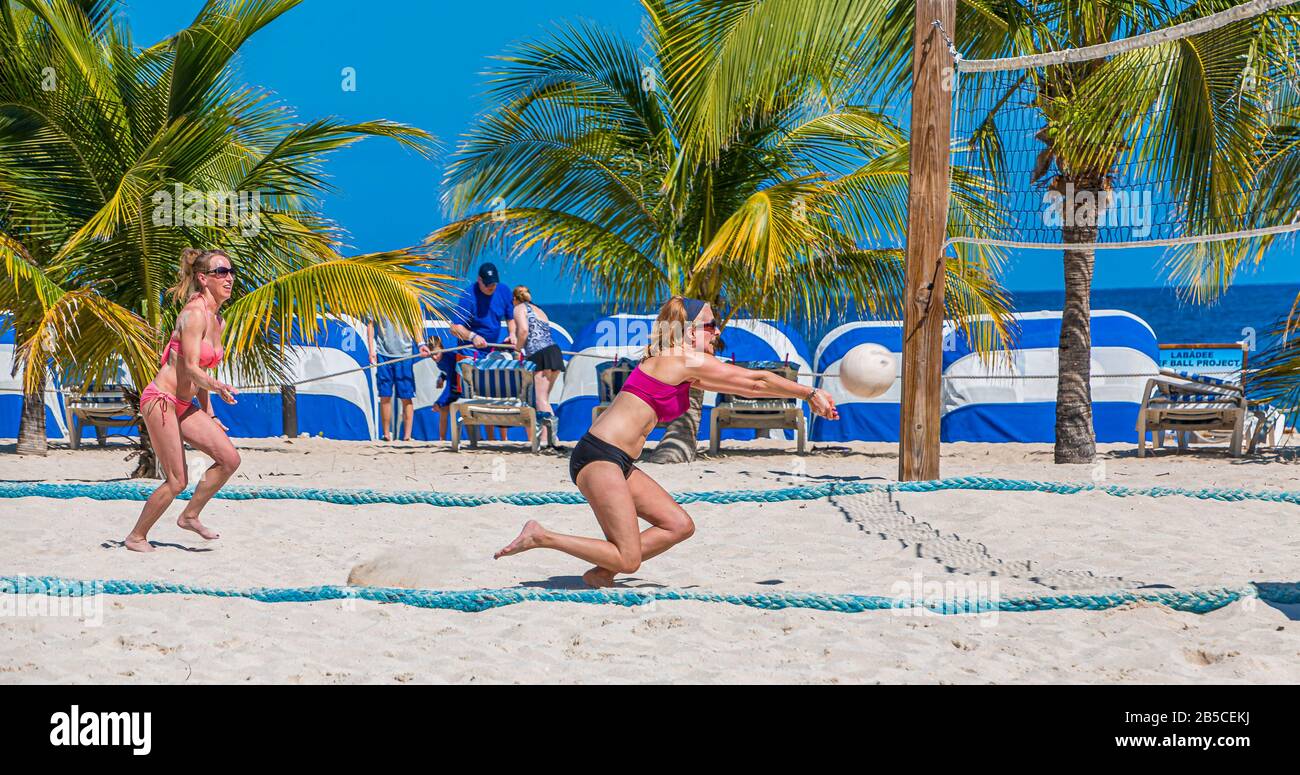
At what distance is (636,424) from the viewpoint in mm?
4523

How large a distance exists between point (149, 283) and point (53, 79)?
1.46 metres

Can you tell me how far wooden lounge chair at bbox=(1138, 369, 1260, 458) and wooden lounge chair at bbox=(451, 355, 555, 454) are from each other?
5.30 m

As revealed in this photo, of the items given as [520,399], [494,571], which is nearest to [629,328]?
[520,399]

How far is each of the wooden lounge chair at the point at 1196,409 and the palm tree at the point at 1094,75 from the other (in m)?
1.49

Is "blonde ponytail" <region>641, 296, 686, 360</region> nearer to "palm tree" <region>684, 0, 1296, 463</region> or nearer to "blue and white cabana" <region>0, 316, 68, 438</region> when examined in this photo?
"palm tree" <region>684, 0, 1296, 463</region>

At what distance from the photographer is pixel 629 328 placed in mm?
14508

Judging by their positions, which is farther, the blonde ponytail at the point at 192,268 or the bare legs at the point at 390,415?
the bare legs at the point at 390,415

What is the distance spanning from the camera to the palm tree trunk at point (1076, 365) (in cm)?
990

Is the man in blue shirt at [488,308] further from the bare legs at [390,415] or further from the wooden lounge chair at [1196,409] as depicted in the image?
the wooden lounge chair at [1196,409]

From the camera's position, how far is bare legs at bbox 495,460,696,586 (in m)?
4.46

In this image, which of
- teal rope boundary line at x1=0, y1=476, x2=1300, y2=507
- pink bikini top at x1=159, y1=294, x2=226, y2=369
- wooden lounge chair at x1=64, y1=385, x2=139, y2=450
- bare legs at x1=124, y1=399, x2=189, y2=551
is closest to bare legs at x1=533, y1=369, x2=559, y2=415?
teal rope boundary line at x1=0, y1=476, x2=1300, y2=507

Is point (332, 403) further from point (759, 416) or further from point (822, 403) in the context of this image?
point (822, 403)

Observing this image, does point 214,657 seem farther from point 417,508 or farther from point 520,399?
point 520,399

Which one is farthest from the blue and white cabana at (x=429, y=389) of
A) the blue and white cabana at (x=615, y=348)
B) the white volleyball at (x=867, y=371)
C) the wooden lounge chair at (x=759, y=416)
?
the white volleyball at (x=867, y=371)
